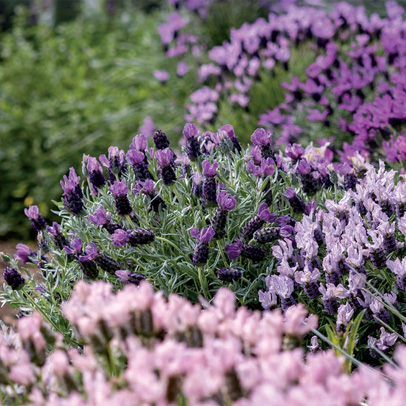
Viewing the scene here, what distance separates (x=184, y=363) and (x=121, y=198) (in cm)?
105

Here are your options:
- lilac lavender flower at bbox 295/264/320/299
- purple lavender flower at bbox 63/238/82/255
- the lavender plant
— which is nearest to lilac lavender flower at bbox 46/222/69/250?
the lavender plant

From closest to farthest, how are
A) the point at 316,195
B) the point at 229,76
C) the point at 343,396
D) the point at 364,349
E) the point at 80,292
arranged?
the point at 343,396
the point at 80,292
the point at 364,349
the point at 316,195
the point at 229,76

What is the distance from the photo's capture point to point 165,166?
197 cm

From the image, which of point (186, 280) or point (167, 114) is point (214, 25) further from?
point (186, 280)

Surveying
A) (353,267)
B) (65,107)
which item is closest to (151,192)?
(353,267)

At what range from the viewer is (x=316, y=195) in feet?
7.11

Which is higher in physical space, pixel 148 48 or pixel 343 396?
pixel 343 396

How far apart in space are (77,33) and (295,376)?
6.14 m

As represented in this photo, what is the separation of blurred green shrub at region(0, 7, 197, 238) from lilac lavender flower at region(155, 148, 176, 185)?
282 centimetres

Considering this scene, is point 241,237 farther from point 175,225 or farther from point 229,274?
point 175,225

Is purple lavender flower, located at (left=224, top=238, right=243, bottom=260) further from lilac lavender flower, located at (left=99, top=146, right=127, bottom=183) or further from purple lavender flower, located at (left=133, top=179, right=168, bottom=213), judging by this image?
lilac lavender flower, located at (left=99, top=146, right=127, bottom=183)

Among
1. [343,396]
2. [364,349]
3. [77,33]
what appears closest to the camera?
[343,396]

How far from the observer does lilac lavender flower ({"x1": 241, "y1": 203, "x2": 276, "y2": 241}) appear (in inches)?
74.6

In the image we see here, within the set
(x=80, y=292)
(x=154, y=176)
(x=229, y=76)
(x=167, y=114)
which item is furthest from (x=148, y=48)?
(x=80, y=292)
